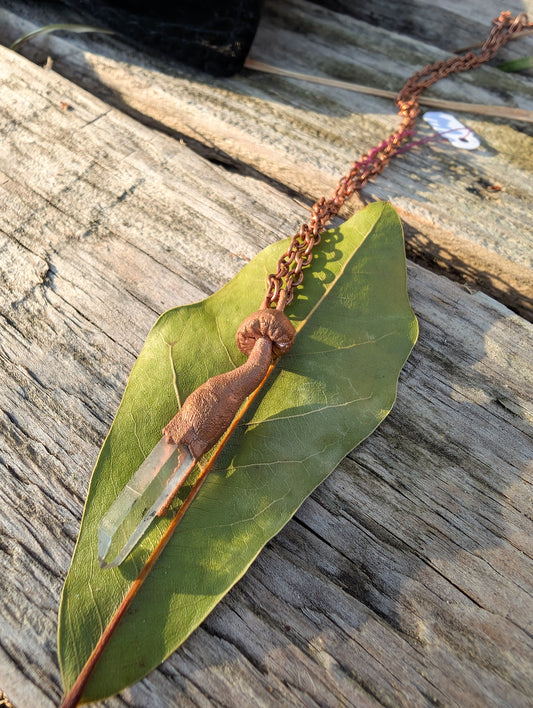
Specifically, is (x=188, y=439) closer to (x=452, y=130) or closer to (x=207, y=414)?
(x=207, y=414)

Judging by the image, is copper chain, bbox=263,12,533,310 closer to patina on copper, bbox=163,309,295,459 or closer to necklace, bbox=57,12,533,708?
necklace, bbox=57,12,533,708

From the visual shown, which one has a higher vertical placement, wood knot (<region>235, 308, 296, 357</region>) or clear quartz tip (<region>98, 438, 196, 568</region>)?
wood knot (<region>235, 308, 296, 357</region>)

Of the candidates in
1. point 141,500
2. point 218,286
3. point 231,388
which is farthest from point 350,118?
point 141,500

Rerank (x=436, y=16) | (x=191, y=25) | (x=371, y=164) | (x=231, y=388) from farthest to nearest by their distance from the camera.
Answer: (x=436, y=16) → (x=191, y=25) → (x=371, y=164) → (x=231, y=388)

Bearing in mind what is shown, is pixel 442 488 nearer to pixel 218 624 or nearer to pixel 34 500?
pixel 218 624

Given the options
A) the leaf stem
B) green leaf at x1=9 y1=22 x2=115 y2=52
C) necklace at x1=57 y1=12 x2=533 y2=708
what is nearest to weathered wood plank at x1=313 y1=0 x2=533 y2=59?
green leaf at x1=9 y1=22 x2=115 y2=52

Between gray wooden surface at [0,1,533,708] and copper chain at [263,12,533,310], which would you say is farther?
copper chain at [263,12,533,310]
